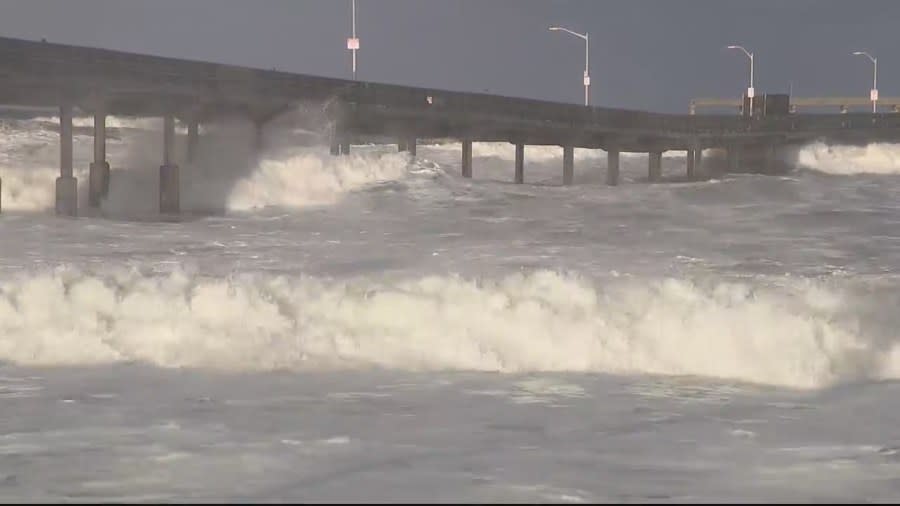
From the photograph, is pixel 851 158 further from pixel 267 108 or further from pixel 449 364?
pixel 449 364

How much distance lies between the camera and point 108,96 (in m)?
34.6

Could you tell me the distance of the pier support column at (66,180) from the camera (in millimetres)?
31109

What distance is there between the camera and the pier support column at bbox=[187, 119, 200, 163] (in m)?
39.4

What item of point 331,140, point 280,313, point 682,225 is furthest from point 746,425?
point 331,140

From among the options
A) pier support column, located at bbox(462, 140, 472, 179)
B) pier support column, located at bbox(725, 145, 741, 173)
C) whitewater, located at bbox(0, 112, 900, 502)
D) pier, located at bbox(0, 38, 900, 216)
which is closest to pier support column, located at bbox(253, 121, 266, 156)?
pier, located at bbox(0, 38, 900, 216)

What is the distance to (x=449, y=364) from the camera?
11469mm

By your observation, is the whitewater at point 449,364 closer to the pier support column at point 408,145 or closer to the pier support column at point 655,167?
the pier support column at point 408,145

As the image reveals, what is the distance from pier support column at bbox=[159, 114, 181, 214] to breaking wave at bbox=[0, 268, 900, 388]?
19.8m

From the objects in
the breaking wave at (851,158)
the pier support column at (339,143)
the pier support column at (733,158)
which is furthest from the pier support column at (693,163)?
the pier support column at (339,143)

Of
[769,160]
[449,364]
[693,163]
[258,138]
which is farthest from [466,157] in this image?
[449,364]

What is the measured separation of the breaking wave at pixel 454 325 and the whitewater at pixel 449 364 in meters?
0.04

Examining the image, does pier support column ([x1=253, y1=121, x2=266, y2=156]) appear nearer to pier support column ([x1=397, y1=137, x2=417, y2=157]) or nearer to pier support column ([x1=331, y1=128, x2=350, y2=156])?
pier support column ([x1=331, y1=128, x2=350, y2=156])

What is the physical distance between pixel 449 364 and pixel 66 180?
22323 mm

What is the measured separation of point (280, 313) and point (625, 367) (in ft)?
12.1
